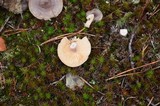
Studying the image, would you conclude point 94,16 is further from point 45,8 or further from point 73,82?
point 73,82

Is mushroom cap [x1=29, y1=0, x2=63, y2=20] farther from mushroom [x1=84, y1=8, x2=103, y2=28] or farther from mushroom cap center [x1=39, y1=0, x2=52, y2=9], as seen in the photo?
mushroom [x1=84, y1=8, x2=103, y2=28]

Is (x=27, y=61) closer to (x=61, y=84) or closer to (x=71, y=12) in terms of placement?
(x=61, y=84)

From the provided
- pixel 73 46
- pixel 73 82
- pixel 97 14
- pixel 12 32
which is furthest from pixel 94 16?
pixel 12 32

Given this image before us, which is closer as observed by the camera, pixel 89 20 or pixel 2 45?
pixel 2 45

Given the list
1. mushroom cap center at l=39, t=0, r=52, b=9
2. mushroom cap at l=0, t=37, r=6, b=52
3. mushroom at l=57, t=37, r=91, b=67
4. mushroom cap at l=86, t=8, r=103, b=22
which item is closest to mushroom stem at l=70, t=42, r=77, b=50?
mushroom at l=57, t=37, r=91, b=67

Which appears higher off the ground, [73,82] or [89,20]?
[89,20]

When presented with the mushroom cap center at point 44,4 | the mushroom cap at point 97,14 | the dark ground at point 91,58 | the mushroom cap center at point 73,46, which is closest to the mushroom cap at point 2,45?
the dark ground at point 91,58

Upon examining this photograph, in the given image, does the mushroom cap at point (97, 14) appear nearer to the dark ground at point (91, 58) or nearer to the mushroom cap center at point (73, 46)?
the dark ground at point (91, 58)
